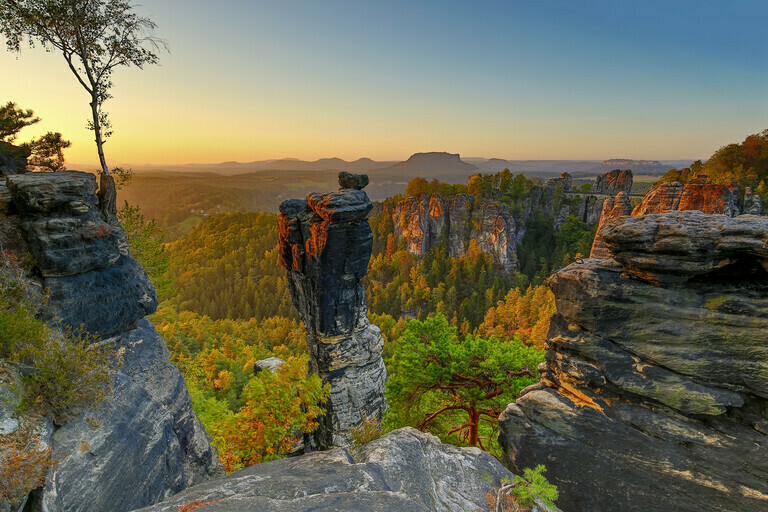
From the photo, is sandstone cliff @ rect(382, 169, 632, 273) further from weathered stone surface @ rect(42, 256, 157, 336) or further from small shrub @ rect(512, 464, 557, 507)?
weathered stone surface @ rect(42, 256, 157, 336)

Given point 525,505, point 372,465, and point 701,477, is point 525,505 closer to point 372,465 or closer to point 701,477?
point 372,465

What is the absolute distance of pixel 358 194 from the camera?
58.2 feet

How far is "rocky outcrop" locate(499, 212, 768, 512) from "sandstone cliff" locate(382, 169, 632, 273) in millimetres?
69329

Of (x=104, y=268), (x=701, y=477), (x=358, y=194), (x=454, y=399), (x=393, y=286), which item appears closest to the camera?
(x=701, y=477)

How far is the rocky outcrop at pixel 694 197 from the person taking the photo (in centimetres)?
3772

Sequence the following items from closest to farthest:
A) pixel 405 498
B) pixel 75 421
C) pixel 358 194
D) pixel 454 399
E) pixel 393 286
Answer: pixel 405 498 < pixel 75 421 < pixel 454 399 < pixel 358 194 < pixel 393 286

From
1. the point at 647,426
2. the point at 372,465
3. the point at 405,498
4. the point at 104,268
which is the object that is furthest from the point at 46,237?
the point at 647,426

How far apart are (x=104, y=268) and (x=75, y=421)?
4778 mm

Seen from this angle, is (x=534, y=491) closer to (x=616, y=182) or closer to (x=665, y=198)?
(x=665, y=198)

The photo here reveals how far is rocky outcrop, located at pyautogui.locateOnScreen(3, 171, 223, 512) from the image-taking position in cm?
698

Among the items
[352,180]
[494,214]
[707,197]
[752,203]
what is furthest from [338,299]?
[494,214]

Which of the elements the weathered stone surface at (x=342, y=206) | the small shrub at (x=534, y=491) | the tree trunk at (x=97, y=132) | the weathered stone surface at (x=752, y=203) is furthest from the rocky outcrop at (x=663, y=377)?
the weathered stone surface at (x=752, y=203)

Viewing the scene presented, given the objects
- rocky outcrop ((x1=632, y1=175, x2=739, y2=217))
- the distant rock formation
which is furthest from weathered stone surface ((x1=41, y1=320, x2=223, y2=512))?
rocky outcrop ((x1=632, y1=175, x2=739, y2=217))

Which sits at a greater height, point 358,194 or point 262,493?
point 358,194
